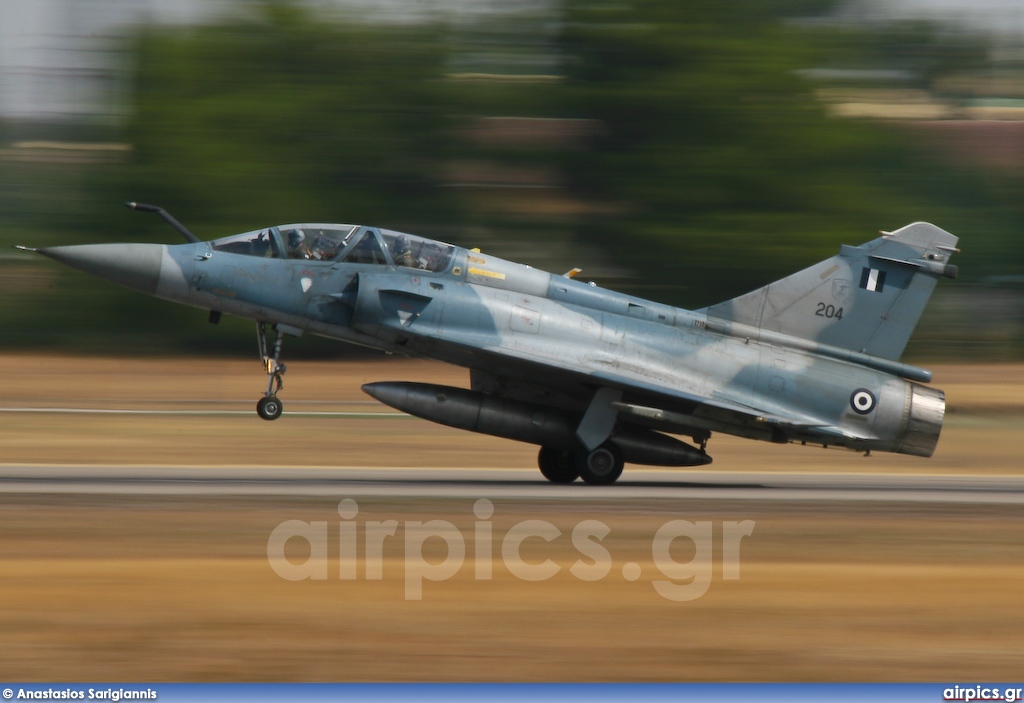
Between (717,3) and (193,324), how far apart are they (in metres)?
22.5

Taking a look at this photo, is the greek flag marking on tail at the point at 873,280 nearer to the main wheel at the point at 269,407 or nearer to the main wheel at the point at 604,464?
the main wheel at the point at 604,464

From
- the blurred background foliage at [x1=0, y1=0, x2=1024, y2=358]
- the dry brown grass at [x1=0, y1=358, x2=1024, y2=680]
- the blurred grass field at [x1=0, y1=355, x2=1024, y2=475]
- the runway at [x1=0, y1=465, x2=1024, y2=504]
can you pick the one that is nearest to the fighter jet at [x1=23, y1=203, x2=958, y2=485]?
the runway at [x1=0, y1=465, x2=1024, y2=504]

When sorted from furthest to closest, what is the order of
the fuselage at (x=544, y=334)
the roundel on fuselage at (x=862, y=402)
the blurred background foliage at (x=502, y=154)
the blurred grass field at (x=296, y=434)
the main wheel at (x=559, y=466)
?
the blurred background foliage at (x=502, y=154) < the blurred grass field at (x=296, y=434) < the main wheel at (x=559, y=466) < the roundel on fuselage at (x=862, y=402) < the fuselage at (x=544, y=334)

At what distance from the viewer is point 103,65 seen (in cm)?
4506

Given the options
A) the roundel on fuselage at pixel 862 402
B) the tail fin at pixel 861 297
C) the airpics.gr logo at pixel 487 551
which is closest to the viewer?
the airpics.gr logo at pixel 487 551

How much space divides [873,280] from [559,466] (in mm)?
5151

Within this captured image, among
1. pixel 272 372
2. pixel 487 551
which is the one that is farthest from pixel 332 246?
pixel 487 551

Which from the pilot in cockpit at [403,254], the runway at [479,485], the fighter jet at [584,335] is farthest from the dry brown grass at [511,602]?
the pilot in cockpit at [403,254]

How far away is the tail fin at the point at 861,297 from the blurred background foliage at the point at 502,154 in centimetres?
2509

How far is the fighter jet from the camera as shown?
15398 millimetres

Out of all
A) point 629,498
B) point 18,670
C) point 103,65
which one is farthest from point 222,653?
point 103,65

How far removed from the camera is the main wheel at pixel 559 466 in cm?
1673

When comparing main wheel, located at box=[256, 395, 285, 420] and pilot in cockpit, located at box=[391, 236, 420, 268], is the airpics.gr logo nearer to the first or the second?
main wheel, located at box=[256, 395, 285, 420]

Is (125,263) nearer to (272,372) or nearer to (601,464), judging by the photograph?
(272,372)
